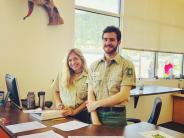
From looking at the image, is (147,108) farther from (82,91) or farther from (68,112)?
(68,112)

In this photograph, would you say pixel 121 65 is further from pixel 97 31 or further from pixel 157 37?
pixel 157 37

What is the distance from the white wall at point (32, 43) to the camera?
292cm

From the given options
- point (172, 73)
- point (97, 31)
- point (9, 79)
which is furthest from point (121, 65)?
point (172, 73)

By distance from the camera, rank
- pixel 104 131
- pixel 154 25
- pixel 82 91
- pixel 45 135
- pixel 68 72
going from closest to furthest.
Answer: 1. pixel 45 135
2. pixel 104 131
3. pixel 82 91
4. pixel 68 72
5. pixel 154 25

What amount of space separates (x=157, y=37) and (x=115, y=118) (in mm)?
3435

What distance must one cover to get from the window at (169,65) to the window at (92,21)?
164 cm

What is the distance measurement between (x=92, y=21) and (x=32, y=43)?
1.36 m

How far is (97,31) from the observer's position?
4191mm

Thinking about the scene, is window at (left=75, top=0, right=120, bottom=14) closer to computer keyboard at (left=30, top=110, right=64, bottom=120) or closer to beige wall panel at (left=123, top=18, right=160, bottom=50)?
beige wall panel at (left=123, top=18, right=160, bottom=50)

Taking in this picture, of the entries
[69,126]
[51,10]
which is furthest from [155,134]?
[51,10]

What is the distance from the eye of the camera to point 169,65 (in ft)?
17.9

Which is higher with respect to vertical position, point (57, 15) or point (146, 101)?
point (57, 15)

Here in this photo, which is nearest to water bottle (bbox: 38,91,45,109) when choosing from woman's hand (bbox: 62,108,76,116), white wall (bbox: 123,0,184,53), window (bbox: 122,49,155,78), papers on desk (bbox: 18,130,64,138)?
woman's hand (bbox: 62,108,76,116)

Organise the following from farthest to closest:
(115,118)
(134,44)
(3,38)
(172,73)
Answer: (172,73) → (134,44) → (3,38) → (115,118)
